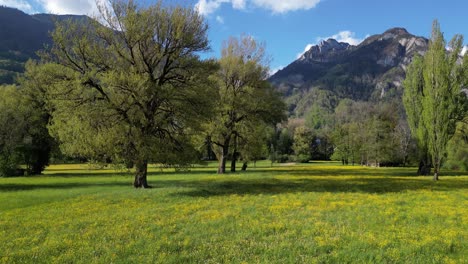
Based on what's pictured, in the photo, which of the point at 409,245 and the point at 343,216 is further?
the point at 343,216

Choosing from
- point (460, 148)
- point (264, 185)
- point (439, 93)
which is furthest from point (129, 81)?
point (460, 148)

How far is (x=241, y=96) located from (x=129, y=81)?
24132 mm

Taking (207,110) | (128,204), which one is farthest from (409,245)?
(207,110)

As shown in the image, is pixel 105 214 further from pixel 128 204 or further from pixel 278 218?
pixel 278 218

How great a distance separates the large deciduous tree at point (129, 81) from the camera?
25.1m

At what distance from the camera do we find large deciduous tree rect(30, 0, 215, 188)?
25125 mm

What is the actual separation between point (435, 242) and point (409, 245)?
132 cm

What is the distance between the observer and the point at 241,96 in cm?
4709

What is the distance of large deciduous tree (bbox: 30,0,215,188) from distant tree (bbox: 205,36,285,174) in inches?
707

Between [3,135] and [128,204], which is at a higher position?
[3,135]

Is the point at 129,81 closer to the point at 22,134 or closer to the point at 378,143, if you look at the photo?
the point at 22,134

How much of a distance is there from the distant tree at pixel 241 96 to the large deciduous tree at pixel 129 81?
58.9 ft

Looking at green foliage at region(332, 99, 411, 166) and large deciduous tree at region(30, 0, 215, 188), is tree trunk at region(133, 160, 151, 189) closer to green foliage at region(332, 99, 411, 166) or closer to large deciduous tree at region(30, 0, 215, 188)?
large deciduous tree at region(30, 0, 215, 188)

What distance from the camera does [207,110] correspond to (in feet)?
95.3
